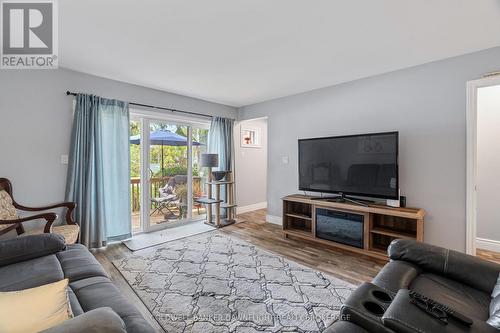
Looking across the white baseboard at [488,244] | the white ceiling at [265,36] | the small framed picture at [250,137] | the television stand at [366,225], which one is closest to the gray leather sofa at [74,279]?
the white ceiling at [265,36]

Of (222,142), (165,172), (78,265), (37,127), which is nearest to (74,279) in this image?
(78,265)

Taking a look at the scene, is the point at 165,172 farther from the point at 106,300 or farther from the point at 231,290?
the point at 106,300

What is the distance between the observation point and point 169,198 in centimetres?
432

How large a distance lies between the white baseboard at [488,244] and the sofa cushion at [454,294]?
2.58m

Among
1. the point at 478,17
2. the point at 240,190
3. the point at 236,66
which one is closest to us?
the point at 478,17

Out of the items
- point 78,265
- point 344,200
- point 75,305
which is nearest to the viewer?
point 75,305

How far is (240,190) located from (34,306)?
176 inches

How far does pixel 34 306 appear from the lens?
95 centimetres

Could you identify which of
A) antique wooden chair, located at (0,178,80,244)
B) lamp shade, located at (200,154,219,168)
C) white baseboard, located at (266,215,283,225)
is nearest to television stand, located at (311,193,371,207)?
white baseboard, located at (266,215,283,225)

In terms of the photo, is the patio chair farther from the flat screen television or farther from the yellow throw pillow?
the yellow throw pillow

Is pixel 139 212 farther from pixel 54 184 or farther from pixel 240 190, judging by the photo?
pixel 240 190

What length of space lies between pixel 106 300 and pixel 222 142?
3797 mm

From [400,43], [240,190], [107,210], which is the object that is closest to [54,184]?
[107,210]

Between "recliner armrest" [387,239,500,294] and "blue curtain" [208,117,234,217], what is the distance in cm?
356
